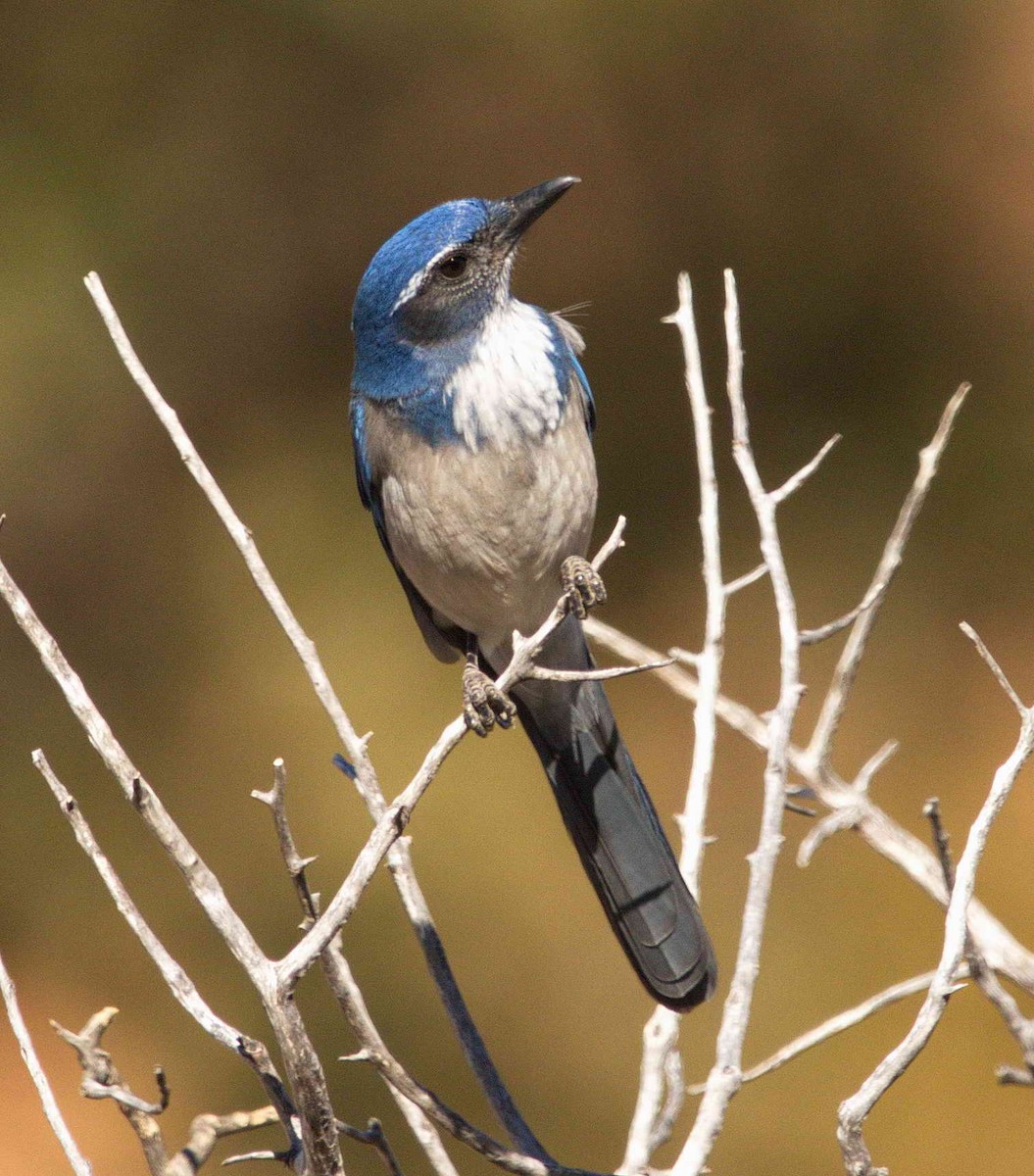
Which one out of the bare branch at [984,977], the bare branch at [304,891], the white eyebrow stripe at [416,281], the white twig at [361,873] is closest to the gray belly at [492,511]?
the white eyebrow stripe at [416,281]

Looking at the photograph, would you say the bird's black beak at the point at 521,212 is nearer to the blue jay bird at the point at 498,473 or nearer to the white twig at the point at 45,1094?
the blue jay bird at the point at 498,473

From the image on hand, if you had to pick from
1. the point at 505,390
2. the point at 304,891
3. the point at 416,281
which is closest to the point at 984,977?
the point at 304,891

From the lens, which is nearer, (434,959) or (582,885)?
(434,959)

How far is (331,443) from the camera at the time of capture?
20.5 feet

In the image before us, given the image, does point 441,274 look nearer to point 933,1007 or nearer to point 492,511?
point 492,511

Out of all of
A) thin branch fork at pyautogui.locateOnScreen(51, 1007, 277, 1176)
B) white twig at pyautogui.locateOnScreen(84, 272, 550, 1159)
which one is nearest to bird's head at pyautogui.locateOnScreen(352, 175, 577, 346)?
white twig at pyautogui.locateOnScreen(84, 272, 550, 1159)

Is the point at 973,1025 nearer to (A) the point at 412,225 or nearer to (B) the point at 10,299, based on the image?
(A) the point at 412,225

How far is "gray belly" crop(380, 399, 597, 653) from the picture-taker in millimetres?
3561

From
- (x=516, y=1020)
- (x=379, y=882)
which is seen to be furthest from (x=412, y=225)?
(x=516, y=1020)

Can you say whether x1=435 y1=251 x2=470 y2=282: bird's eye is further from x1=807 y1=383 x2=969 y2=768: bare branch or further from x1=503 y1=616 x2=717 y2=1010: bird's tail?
x1=807 y1=383 x2=969 y2=768: bare branch

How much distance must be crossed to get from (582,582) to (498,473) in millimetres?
350

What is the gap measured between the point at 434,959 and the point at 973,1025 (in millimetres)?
3302

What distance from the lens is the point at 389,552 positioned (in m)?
4.05

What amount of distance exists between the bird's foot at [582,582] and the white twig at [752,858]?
0.69 meters
